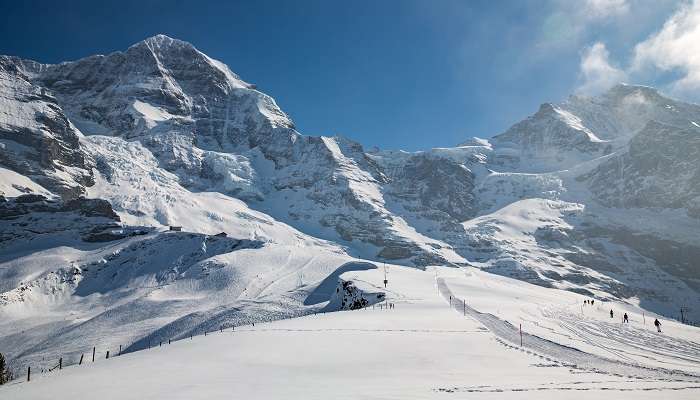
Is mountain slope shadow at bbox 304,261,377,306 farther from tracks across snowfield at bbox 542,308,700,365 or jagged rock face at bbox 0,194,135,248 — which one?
jagged rock face at bbox 0,194,135,248

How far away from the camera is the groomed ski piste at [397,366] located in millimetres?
17188

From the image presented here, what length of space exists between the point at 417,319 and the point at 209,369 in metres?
25.7

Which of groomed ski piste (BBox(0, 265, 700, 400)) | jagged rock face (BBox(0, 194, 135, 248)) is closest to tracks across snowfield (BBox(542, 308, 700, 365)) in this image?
groomed ski piste (BBox(0, 265, 700, 400))

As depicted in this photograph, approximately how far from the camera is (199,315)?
88875 millimetres

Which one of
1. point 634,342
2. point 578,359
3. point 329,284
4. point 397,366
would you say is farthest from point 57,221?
point 578,359

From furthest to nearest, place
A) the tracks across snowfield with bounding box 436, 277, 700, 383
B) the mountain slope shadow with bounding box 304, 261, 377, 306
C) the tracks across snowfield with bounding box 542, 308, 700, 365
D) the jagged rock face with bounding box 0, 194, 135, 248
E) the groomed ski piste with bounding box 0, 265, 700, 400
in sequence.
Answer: the jagged rock face with bounding box 0, 194, 135, 248 < the mountain slope shadow with bounding box 304, 261, 377, 306 < the tracks across snowfield with bounding box 542, 308, 700, 365 < the tracks across snowfield with bounding box 436, 277, 700, 383 < the groomed ski piste with bounding box 0, 265, 700, 400

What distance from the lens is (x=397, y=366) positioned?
22.5m

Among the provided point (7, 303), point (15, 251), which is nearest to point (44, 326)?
point (7, 303)

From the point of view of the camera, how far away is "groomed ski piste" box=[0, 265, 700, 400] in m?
17.2

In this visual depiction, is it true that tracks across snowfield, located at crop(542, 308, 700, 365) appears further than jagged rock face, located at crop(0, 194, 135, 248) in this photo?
No

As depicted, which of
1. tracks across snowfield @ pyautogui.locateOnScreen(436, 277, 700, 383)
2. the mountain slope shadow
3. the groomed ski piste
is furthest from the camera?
the mountain slope shadow

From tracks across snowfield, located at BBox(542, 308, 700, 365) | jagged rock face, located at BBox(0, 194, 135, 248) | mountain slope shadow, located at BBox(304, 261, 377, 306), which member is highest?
jagged rock face, located at BBox(0, 194, 135, 248)

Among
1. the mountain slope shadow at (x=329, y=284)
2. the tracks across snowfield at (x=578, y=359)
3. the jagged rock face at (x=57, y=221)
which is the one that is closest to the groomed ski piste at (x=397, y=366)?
the tracks across snowfield at (x=578, y=359)

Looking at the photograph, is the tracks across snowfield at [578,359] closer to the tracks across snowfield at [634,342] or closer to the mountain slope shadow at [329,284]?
the tracks across snowfield at [634,342]
